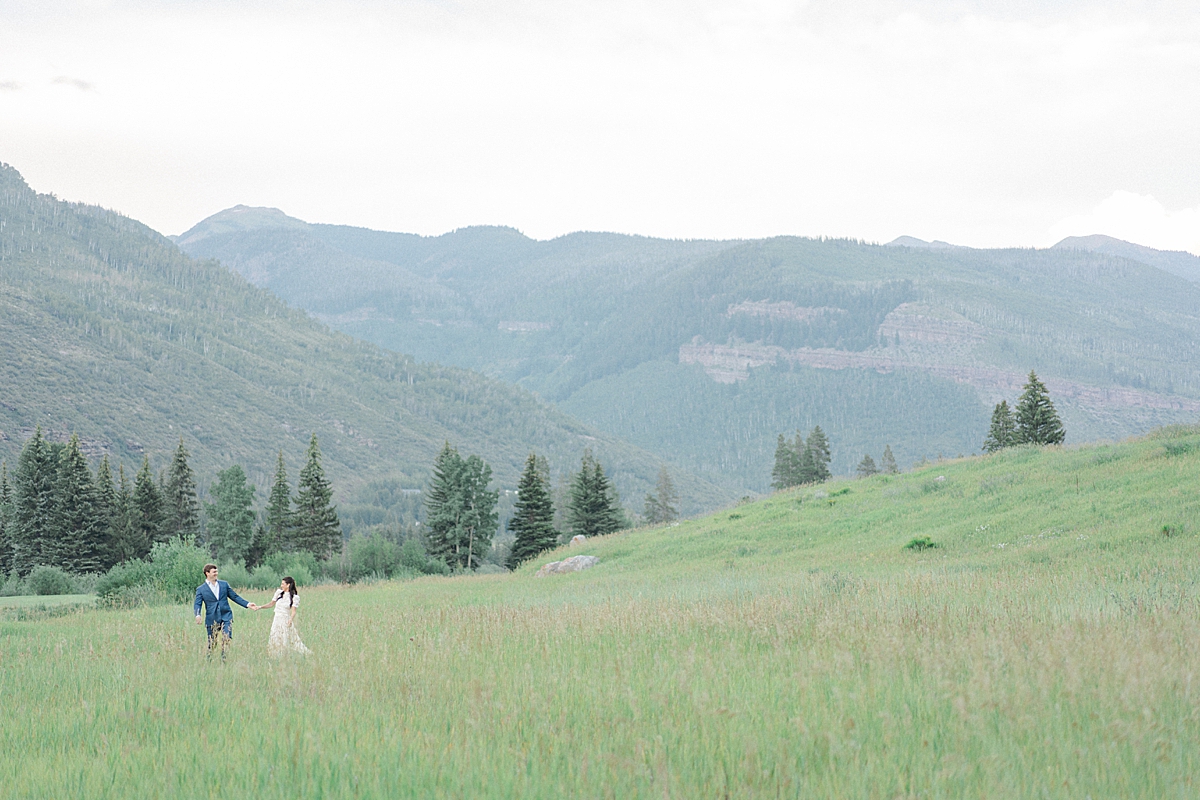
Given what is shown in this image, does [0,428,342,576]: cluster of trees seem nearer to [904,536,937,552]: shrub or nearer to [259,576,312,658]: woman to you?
[904,536,937,552]: shrub

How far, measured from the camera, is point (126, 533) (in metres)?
59.3

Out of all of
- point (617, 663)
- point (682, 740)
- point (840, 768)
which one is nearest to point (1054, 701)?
point (840, 768)

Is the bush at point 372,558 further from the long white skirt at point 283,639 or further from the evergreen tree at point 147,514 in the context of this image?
the long white skirt at point 283,639

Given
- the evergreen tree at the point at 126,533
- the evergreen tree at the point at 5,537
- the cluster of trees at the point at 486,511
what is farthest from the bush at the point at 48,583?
the cluster of trees at the point at 486,511

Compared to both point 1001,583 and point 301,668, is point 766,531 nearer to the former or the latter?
point 1001,583

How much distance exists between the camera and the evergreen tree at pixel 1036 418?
205 ft

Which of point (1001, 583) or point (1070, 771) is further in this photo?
point (1001, 583)

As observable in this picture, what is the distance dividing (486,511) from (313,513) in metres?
12.4

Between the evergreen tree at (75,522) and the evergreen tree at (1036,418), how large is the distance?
206 ft

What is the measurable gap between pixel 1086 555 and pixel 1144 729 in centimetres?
1222

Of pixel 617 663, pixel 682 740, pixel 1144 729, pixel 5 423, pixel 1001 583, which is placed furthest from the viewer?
pixel 5 423

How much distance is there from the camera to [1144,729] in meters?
5.47

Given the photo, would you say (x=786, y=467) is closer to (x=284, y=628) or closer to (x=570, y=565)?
(x=570, y=565)

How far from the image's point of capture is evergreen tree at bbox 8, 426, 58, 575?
57344mm
